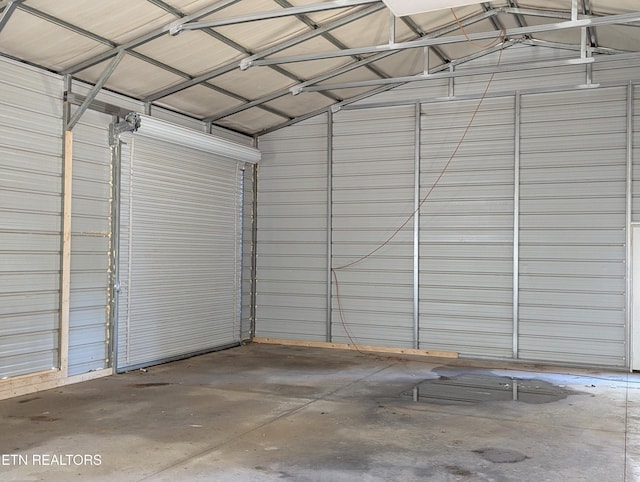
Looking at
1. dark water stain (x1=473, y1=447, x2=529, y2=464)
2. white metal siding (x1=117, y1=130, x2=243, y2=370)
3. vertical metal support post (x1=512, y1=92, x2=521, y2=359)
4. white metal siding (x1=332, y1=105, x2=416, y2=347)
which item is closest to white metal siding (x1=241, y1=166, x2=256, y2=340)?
white metal siding (x1=117, y1=130, x2=243, y2=370)

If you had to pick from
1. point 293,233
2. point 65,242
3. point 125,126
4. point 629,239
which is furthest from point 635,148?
point 65,242

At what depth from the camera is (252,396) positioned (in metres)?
6.71

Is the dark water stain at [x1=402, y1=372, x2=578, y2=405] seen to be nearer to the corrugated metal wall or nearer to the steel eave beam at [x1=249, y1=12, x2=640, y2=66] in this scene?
the corrugated metal wall

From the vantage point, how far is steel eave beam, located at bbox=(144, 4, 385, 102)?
7355 millimetres

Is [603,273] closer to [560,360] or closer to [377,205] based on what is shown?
[560,360]

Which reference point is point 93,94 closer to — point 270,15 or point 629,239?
point 270,15

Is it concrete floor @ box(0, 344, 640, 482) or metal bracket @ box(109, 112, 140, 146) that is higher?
metal bracket @ box(109, 112, 140, 146)

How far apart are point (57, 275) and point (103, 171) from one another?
151 centimetres

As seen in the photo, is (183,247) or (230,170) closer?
(183,247)

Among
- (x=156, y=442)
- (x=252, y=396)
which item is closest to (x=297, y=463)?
(x=156, y=442)

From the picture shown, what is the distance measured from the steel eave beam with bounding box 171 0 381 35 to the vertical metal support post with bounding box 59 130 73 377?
198 centimetres

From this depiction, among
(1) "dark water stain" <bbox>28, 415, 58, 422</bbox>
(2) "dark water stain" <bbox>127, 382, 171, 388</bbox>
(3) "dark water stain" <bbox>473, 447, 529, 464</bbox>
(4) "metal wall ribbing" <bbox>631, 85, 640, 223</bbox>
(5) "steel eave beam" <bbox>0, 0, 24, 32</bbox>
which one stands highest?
(5) "steel eave beam" <bbox>0, 0, 24, 32</bbox>

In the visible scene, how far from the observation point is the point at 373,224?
10062 mm

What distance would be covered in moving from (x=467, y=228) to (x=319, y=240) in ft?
8.40
